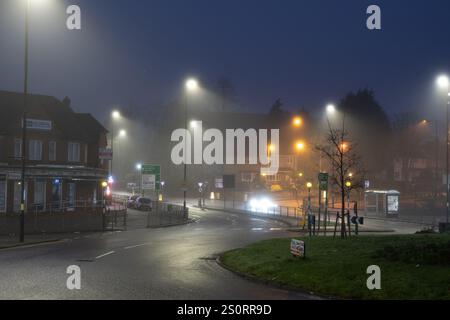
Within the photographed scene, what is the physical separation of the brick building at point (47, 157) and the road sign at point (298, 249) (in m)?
28.9

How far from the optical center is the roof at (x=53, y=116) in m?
46.8

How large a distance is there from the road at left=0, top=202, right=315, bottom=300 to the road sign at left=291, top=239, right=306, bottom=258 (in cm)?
217

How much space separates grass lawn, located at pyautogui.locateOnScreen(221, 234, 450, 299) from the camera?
12516 mm

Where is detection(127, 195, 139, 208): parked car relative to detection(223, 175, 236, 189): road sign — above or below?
below

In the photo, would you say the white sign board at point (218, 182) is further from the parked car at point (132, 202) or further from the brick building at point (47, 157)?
the brick building at point (47, 157)

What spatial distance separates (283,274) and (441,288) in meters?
4.68

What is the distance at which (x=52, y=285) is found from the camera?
1448 cm

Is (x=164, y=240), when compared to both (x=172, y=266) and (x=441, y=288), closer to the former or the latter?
(x=172, y=266)

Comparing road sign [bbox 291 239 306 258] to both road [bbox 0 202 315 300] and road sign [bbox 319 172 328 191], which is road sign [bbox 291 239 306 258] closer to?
road [bbox 0 202 315 300]

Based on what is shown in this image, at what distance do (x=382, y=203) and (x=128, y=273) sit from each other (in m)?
42.5

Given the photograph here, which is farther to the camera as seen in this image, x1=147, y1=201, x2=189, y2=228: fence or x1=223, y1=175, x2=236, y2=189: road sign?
x1=223, y1=175, x2=236, y2=189: road sign

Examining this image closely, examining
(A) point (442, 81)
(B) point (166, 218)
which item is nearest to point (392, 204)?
(A) point (442, 81)

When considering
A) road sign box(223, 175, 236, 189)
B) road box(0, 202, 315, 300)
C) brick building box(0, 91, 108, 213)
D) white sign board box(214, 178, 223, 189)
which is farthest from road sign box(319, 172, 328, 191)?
white sign board box(214, 178, 223, 189)
